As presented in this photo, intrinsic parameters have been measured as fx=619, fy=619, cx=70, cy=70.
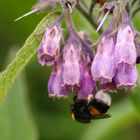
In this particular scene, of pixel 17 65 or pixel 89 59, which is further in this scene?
pixel 89 59

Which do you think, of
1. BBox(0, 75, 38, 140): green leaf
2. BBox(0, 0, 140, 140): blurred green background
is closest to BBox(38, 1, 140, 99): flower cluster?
BBox(0, 75, 38, 140): green leaf

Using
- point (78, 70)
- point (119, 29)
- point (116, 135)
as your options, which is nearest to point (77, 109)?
point (78, 70)

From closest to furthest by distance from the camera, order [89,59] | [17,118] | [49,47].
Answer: [49,47], [89,59], [17,118]

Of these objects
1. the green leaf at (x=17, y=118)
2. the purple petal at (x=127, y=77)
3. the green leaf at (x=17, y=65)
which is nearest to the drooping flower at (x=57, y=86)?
the green leaf at (x=17, y=65)

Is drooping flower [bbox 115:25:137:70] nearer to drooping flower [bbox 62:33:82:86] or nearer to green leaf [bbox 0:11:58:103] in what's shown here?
drooping flower [bbox 62:33:82:86]

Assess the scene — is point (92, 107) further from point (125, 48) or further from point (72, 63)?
point (125, 48)

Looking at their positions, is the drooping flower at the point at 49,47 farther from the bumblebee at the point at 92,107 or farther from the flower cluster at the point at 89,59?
the bumblebee at the point at 92,107

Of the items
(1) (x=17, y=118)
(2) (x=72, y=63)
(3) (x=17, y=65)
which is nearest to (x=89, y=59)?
(2) (x=72, y=63)
